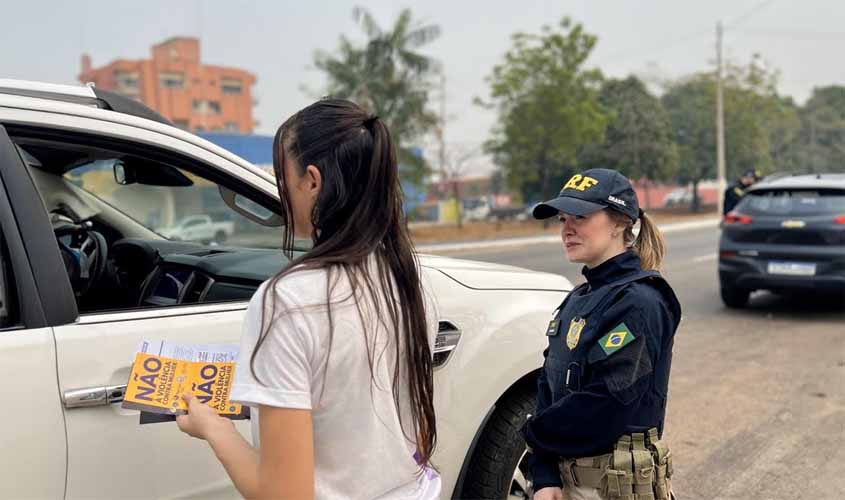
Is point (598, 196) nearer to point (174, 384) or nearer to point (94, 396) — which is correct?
point (174, 384)

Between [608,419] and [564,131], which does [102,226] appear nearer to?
[608,419]

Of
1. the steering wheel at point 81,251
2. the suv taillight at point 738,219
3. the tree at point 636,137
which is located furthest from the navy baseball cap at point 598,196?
the tree at point 636,137

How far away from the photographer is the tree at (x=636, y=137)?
37.0 metres

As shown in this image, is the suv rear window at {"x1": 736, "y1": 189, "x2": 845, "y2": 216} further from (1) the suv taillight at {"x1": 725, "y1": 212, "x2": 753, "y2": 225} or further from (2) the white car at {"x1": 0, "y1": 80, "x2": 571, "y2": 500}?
(2) the white car at {"x1": 0, "y1": 80, "x2": 571, "y2": 500}

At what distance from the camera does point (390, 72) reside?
26.9 m

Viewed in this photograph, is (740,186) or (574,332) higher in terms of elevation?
(740,186)

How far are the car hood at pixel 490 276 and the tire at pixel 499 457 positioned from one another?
0.44 metres

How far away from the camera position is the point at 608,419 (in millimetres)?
1972

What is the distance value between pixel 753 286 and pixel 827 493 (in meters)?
5.17

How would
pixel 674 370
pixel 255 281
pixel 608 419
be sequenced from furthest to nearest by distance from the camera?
pixel 674 370 < pixel 255 281 < pixel 608 419

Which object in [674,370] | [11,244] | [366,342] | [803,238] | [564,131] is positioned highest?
[564,131]

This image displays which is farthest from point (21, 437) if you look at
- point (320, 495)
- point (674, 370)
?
point (674, 370)

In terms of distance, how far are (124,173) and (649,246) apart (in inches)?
73.9

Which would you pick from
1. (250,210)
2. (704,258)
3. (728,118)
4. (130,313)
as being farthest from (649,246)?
(728,118)
